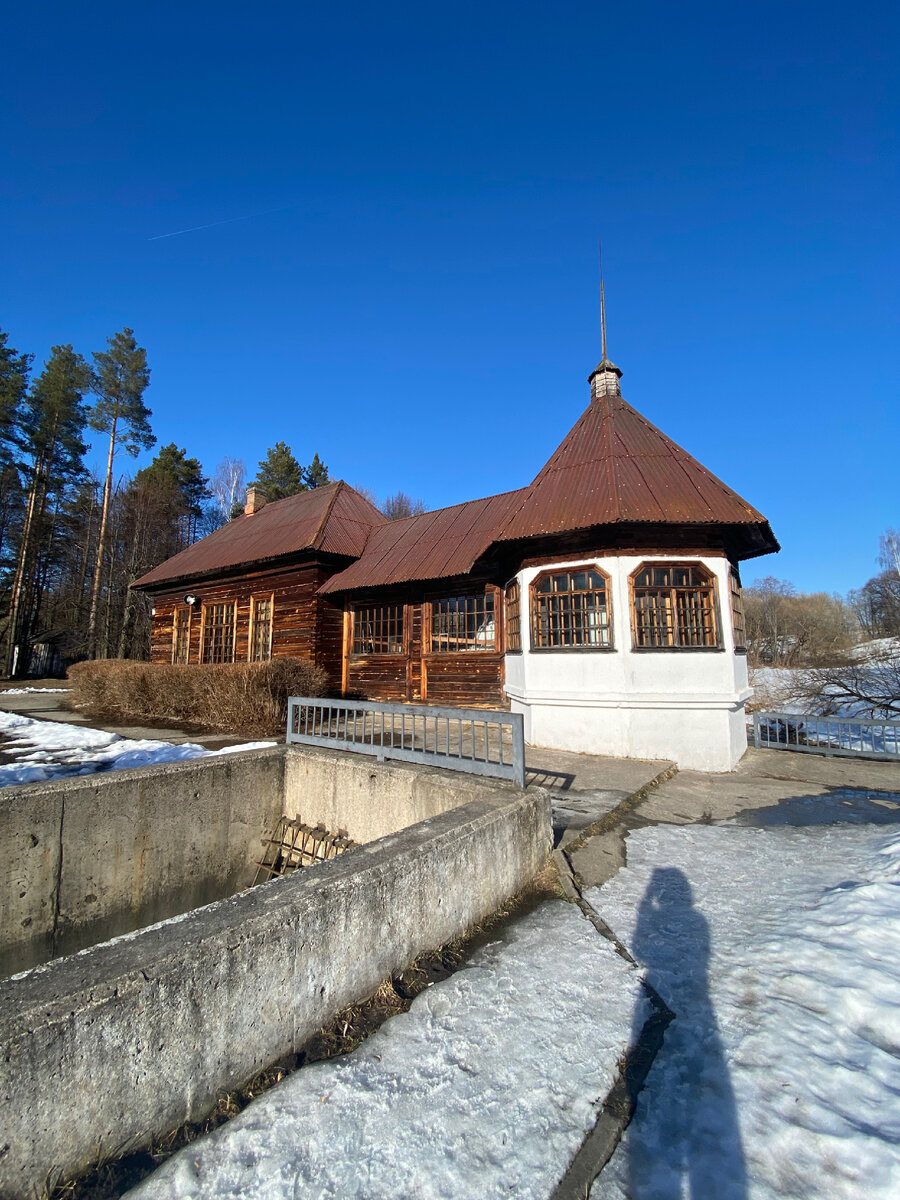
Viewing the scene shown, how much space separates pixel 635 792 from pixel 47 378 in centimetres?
3702

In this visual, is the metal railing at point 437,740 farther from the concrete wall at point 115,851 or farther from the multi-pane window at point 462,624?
the multi-pane window at point 462,624

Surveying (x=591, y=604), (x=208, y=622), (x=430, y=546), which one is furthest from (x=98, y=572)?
(x=591, y=604)

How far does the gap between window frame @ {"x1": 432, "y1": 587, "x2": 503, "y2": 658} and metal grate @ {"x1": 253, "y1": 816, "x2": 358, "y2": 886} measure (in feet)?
20.5

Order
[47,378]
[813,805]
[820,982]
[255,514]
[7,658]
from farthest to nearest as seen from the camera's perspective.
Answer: [47,378]
[7,658]
[255,514]
[813,805]
[820,982]

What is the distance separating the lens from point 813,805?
227 inches

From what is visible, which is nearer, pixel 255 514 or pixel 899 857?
pixel 899 857

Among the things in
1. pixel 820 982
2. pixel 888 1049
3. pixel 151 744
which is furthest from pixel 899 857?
pixel 151 744

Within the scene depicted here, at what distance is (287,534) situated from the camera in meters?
16.7

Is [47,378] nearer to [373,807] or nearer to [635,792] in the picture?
[373,807]

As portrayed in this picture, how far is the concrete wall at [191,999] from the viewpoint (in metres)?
1.69

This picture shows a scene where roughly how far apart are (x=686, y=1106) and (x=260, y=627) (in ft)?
51.5

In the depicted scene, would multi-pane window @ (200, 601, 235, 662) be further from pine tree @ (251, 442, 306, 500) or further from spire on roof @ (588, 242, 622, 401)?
pine tree @ (251, 442, 306, 500)

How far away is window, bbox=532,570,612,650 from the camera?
8.36 meters

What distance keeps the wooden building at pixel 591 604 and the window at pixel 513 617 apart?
0.04 meters
